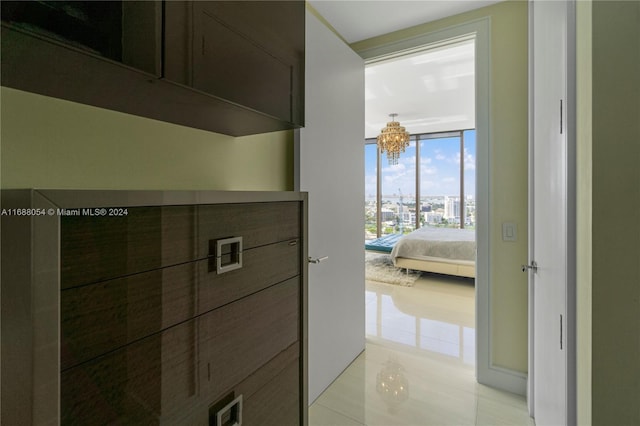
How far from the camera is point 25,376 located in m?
0.48

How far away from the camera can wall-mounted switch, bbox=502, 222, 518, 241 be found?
1850 millimetres

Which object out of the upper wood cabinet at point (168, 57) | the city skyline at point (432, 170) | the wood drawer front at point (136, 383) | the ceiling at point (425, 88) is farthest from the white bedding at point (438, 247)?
the wood drawer front at point (136, 383)

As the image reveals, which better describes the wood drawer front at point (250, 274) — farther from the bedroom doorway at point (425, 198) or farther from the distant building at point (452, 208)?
the distant building at point (452, 208)

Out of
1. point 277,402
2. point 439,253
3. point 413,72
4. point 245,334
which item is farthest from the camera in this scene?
point 439,253

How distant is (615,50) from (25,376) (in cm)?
120

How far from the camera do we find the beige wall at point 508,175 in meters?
1.82

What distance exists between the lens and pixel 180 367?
710mm

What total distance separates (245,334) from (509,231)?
5.68 ft

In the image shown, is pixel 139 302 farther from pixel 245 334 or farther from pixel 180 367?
pixel 245 334

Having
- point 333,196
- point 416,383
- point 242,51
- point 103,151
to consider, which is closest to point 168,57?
point 242,51

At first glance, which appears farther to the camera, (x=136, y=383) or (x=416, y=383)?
(x=416, y=383)

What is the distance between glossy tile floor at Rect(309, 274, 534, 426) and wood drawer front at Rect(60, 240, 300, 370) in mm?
1237

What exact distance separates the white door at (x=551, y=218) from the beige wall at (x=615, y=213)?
0.20 metres

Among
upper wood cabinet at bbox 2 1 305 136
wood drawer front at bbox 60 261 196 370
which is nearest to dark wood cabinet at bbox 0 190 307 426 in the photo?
wood drawer front at bbox 60 261 196 370
